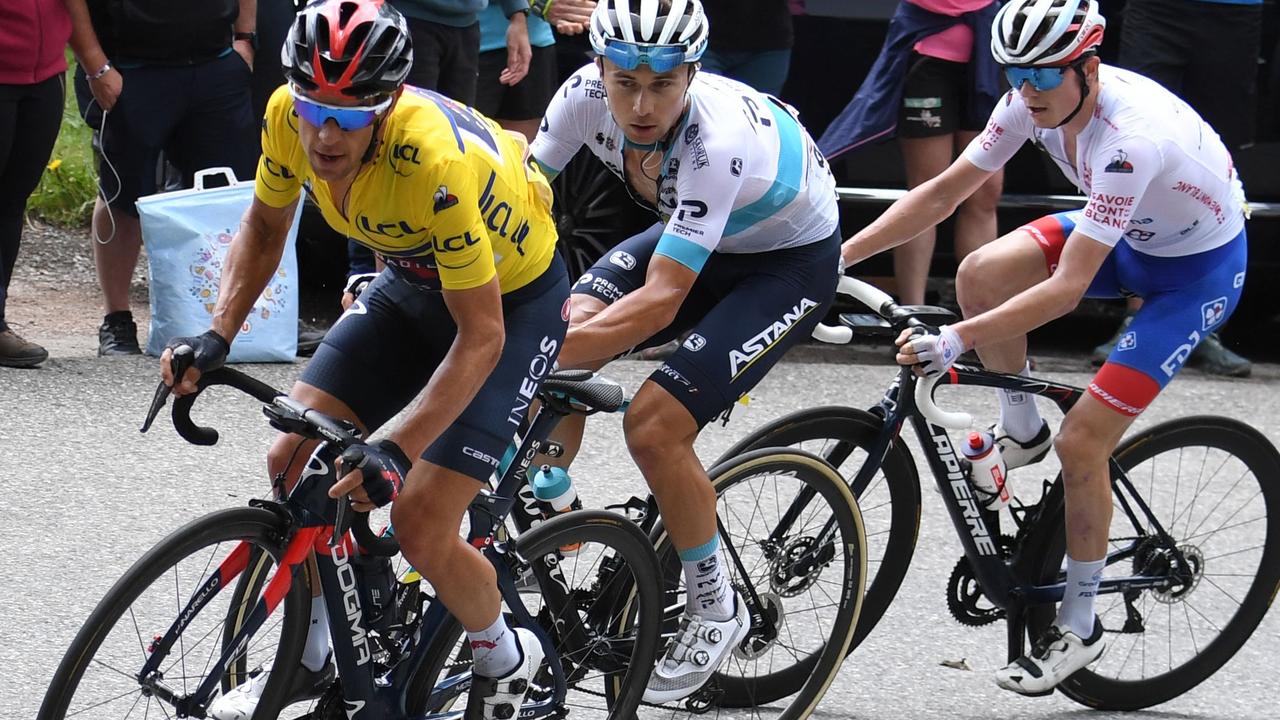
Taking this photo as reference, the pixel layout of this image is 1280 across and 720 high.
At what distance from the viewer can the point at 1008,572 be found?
4844 millimetres

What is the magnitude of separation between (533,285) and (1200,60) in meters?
4.56

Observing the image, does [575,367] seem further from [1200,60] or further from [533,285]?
[1200,60]

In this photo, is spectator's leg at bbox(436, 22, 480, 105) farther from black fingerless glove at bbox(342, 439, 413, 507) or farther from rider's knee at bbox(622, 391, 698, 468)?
black fingerless glove at bbox(342, 439, 413, 507)

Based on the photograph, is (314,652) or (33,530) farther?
(33,530)

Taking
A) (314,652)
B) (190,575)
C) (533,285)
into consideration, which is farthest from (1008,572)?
(190,575)

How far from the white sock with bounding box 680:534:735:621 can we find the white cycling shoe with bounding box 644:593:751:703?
25 millimetres

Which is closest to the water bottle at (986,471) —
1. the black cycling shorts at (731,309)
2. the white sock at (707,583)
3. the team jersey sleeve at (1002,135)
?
the black cycling shorts at (731,309)

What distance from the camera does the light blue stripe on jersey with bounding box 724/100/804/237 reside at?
14.4 ft

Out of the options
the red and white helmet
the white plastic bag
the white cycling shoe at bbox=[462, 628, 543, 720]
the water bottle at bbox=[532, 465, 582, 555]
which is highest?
the red and white helmet

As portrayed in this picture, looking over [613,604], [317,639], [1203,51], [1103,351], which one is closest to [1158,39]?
[1203,51]

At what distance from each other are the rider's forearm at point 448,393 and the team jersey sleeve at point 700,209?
0.72 metres

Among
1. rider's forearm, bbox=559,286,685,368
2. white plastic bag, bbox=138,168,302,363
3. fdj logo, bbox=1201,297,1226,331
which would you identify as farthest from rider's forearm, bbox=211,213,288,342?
white plastic bag, bbox=138,168,302,363

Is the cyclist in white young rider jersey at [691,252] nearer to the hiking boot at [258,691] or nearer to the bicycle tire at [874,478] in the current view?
the bicycle tire at [874,478]

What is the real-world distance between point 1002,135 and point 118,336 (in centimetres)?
392
